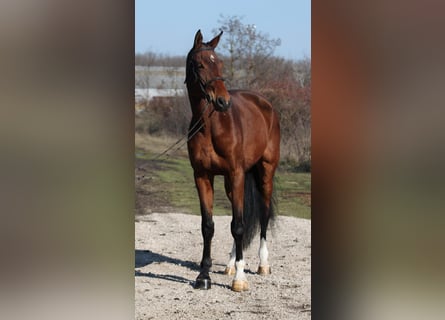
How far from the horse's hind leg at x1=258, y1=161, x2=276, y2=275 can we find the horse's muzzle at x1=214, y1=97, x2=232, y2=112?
0.49 m

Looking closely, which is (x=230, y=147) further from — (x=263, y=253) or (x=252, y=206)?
(x=263, y=253)

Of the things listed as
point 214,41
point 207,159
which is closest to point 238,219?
point 207,159

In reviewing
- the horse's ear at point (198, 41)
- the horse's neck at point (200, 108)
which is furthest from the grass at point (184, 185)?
the horse's ear at point (198, 41)

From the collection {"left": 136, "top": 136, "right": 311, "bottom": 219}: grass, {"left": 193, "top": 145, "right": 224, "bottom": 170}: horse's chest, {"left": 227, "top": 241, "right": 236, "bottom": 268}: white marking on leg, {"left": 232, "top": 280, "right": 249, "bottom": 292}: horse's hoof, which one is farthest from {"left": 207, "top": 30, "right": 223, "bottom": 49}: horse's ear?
{"left": 232, "top": 280, "right": 249, "bottom": 292}: horse's hoof

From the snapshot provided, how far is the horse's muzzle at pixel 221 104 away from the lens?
385cm

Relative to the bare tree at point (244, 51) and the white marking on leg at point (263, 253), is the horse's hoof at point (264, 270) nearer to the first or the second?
the white marking on leg at point (263, 253)

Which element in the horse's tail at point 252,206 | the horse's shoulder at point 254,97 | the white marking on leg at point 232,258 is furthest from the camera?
the horse's tail at point 252,206

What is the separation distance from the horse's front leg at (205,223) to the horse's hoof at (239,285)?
0.53 feet

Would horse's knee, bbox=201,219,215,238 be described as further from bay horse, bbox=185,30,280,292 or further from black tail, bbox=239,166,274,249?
black tail, bbox=239,166,274,249

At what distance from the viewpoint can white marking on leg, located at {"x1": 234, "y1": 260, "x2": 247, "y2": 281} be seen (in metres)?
3.99

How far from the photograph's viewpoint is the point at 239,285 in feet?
13.0

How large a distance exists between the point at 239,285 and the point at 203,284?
0.22 metres
